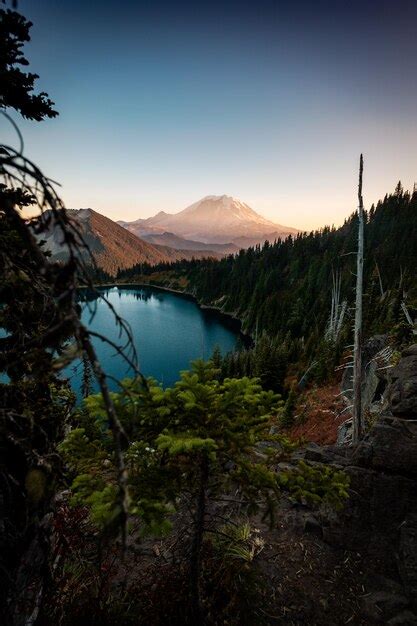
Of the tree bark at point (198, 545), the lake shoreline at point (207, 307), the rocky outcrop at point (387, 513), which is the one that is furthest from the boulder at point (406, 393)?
the lake shoreline at point (207, 307)

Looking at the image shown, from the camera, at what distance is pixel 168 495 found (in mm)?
4871

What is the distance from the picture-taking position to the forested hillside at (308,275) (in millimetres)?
81500

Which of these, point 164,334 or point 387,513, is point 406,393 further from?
point 164,334

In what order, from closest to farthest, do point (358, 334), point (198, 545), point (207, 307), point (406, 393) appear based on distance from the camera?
point (198, 545) → point (406, 393) → point (358, 334) → point (207, 307)

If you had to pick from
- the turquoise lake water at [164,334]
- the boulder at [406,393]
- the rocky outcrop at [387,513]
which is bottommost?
the turquoise lake water at [164,334]

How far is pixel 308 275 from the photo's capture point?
110 metres

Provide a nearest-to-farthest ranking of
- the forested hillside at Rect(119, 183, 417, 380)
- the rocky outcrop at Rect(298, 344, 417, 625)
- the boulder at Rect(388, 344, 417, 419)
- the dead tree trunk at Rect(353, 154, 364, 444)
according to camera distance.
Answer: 1. the rocky outcrop at Rect(298, 344, 417, 625)
2. the boulder at Rect(388, 344, 417, 419)
3. the dead tree trunk at Rect(353, 154, 364, 444)
4. the forested hillside at Rect(119, 183, 417, 380)

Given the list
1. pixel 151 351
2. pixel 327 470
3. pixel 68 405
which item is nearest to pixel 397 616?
pixel 327 470

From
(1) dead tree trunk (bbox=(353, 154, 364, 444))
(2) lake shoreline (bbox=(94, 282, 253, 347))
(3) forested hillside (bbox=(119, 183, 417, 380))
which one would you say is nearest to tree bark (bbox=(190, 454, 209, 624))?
(1) dead tree trunk (bbox=(353, 154, 364, 444))

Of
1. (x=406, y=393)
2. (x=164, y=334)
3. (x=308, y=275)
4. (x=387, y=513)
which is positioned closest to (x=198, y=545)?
(x=387, y=513)

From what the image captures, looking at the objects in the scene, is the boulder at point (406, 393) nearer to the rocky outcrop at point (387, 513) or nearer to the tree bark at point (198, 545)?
the rocky outcrop at point (387, 513)

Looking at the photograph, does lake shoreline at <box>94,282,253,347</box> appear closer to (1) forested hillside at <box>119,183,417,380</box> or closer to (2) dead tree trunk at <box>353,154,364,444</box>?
(1) forested hillside at <box>119,183,417,380</box>

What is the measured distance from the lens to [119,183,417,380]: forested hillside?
267 feet

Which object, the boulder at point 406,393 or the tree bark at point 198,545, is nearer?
the tree bark at point 198,545
